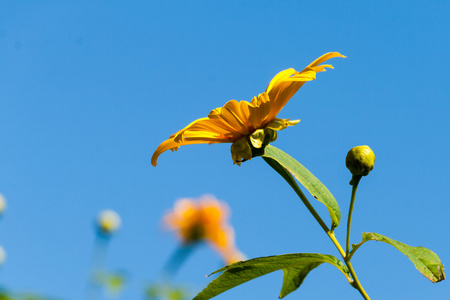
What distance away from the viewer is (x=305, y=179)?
41.4 inches

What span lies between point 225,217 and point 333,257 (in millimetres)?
1759

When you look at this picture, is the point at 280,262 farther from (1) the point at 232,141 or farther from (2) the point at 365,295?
(1) the point at 232,141

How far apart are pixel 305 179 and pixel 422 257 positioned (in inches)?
10.6

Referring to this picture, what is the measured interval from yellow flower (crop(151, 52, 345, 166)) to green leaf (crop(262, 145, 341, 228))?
5cm

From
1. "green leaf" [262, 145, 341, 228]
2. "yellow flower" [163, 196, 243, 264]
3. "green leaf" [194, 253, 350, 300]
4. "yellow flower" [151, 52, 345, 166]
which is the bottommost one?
"green leaf" [194, 253, 350, 300]

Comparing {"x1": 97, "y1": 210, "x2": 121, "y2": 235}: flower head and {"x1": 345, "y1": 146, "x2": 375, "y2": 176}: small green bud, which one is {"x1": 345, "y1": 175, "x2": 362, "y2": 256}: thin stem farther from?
{"x1": 97, "y1": 210, "x2": 121, "y2": 235}: flower head

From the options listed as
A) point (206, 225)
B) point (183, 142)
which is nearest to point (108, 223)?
point (206, 225)

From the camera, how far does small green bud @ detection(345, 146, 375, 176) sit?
1090 mm

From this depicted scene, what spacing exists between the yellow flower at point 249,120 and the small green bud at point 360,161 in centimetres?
15

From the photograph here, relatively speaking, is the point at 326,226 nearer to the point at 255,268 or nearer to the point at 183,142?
the point at 255,268

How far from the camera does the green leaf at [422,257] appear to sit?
0.91 m

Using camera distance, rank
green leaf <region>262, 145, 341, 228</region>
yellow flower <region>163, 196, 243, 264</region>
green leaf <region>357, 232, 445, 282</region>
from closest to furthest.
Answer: green leaf <region>357, 232, 445, 282</region> → green leaf <region>262, 145, 341, 228</region> → yellow flower <region>163, 196, 243, 264</region>

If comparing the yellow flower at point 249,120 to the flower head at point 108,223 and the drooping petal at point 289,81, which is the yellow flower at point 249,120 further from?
the flower head at point 108,223

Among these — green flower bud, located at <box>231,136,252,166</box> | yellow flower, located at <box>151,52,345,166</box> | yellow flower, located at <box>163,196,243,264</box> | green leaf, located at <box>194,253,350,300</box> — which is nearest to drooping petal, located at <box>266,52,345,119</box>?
yellow flower, located at <box>151,52,345,166</box>
